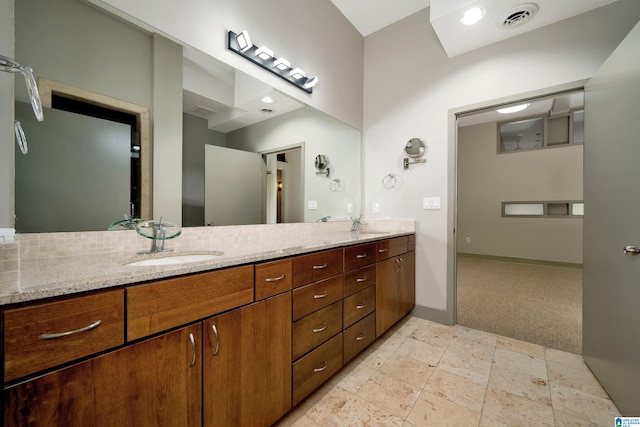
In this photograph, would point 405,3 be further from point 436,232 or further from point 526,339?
point 526,339

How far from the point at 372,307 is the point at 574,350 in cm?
166

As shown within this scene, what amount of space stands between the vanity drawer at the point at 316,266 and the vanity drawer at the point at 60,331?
0.72 metres

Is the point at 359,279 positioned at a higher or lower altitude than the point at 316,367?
higher

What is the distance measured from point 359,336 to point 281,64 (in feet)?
7.00

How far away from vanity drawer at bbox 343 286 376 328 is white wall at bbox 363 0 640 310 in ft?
3.18

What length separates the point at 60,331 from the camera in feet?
2.02

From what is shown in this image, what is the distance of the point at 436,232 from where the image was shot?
2.47 m

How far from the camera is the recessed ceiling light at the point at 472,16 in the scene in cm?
187

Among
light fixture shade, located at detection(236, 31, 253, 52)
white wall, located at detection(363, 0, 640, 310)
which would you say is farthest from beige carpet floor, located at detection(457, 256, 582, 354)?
light fixture shade, located at detection(236, 31, 253, 52)

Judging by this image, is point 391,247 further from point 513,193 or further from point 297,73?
point 513,193

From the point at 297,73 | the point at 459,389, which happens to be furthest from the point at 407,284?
the point at 297,73

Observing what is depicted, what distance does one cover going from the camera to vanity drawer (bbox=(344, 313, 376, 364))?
1611 millimetres

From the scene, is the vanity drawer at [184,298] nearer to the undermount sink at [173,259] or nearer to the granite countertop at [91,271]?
the granite countertop at [91,271]

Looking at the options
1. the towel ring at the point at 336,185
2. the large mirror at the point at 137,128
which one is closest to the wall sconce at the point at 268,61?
the large mirror at the point at 137,128
